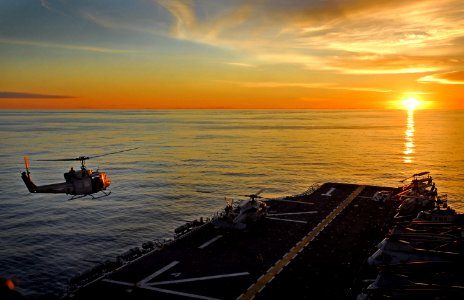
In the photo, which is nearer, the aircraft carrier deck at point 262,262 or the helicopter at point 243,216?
the aircraft carrier deck at point 262,262

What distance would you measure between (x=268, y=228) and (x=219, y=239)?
801 centimetres

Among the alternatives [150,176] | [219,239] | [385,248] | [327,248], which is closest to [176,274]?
[219,239]

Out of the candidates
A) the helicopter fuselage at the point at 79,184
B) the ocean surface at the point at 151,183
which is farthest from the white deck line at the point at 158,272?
the helicopter fuselage at the point at 79,184

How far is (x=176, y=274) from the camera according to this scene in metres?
37.3

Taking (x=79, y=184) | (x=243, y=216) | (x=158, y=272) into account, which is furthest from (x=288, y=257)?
(x=79, y=184)

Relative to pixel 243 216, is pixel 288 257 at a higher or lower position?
lower

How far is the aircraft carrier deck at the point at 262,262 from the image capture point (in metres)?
33.9

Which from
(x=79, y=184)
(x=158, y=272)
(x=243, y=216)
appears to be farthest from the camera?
(x=243, y=216)

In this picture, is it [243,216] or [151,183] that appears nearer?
[243,216]

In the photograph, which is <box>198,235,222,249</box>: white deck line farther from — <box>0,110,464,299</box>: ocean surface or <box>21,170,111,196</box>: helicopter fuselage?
<box>21,170,111,196</box>: helicopter fuselage

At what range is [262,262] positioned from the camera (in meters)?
40.0

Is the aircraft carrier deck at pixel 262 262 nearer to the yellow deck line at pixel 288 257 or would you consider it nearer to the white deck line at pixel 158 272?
the yellow deck line at pixel 288 257

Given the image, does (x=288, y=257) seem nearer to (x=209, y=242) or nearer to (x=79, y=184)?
(x=209, y=242)

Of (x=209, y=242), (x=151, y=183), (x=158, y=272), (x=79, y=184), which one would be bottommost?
(x=151, y=183)
